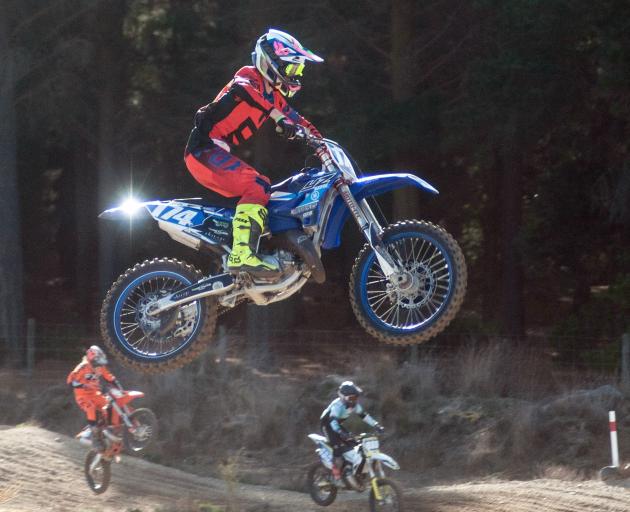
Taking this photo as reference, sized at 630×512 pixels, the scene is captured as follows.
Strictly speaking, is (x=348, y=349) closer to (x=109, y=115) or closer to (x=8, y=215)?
(x=8, y=215)

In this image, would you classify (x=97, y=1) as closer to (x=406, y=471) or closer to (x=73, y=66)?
(x=73, y=66)

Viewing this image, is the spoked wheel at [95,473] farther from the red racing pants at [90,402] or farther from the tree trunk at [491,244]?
the tree trunk at [491,244]

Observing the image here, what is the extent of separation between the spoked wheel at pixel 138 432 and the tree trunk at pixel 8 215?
5314 millimetres

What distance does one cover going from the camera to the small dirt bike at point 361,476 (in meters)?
14.6

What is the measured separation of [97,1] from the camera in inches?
867

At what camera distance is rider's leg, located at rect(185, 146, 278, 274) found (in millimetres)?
7125

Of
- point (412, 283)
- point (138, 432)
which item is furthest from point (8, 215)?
point (412, 283)

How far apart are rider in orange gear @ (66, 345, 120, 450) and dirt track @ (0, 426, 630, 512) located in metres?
1.02

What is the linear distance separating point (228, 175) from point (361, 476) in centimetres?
898

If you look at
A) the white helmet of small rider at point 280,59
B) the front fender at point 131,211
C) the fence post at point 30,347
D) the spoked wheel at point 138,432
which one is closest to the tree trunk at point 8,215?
the fence post at point 30,347

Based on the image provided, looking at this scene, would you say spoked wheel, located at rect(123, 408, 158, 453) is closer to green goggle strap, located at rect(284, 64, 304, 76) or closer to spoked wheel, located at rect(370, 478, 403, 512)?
spoked wheel, located at rect(370, 478, 403, 512)

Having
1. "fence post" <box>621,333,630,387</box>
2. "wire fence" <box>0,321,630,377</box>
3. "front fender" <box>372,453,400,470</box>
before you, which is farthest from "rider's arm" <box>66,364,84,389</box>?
"fence post" <box>621,333,630,387</box>

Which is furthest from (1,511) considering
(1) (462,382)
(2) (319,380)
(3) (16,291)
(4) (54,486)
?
(3) (16,291)

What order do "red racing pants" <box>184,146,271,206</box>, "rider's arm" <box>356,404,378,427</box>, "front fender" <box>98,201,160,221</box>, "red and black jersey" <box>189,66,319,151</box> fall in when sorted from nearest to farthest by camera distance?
1. "red and black jersey" <box>189,66,319,151</box>
2. "red racing pants" <box>184,146,271,206</box>
3. "front fender" <box>98,201,160,221</box>
4. "rider's arm" <box>356,404,378,427</box>
